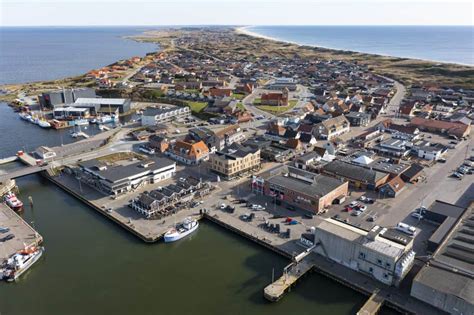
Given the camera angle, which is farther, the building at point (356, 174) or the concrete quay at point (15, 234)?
the building at point (356, 174)

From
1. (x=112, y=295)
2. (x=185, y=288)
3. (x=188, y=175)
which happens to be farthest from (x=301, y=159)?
(x=112, y=295)

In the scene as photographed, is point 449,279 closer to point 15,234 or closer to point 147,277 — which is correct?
point 147,277

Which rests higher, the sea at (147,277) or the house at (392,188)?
the house at (392,188)

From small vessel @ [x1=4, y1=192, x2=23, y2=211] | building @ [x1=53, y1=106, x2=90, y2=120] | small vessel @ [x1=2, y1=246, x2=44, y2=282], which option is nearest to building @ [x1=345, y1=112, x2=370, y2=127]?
building @ [x1=53, y1=106, x2=90, y2=120]

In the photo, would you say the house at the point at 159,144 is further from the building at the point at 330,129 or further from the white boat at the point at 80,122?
the building at the point at 330,129

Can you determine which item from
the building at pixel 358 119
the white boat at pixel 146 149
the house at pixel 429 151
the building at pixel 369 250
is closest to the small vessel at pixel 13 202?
the white boat at pixel 146 149
